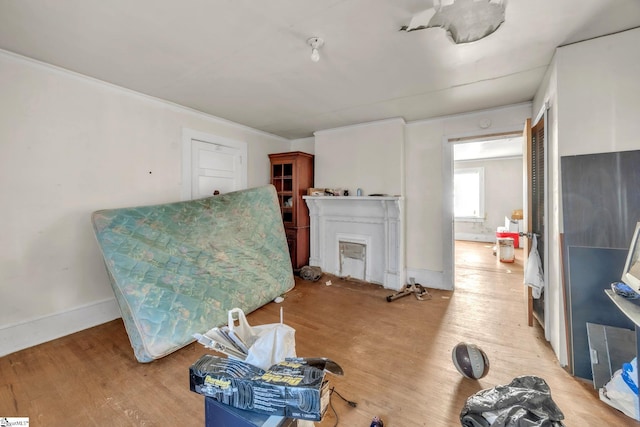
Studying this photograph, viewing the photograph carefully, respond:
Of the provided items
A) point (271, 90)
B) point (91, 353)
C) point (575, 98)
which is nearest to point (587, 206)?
point (575, 98)

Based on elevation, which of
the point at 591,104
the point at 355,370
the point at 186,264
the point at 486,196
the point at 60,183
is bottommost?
the point at 355,370

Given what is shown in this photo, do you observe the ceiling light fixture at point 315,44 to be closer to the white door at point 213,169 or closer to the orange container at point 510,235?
the white door at point 213,169

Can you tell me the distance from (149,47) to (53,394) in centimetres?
255

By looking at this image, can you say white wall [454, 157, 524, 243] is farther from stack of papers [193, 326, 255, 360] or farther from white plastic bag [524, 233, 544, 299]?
stack of papers [193, 326, 255, 360]

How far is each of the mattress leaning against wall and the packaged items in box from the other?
134 cm

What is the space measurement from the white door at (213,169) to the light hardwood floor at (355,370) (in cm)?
185

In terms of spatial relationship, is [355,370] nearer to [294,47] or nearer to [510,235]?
[294,47]

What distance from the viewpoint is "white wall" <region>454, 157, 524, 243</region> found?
7051mm

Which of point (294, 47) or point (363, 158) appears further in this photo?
point (363, 158)

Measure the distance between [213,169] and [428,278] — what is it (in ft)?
11.7

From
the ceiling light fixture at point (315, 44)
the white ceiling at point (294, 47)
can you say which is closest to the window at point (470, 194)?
the white ceiling at point (294, 47)

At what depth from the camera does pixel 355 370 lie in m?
1.87

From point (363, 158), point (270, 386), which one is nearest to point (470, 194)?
point (363, 158)

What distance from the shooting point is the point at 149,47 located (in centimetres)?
196
